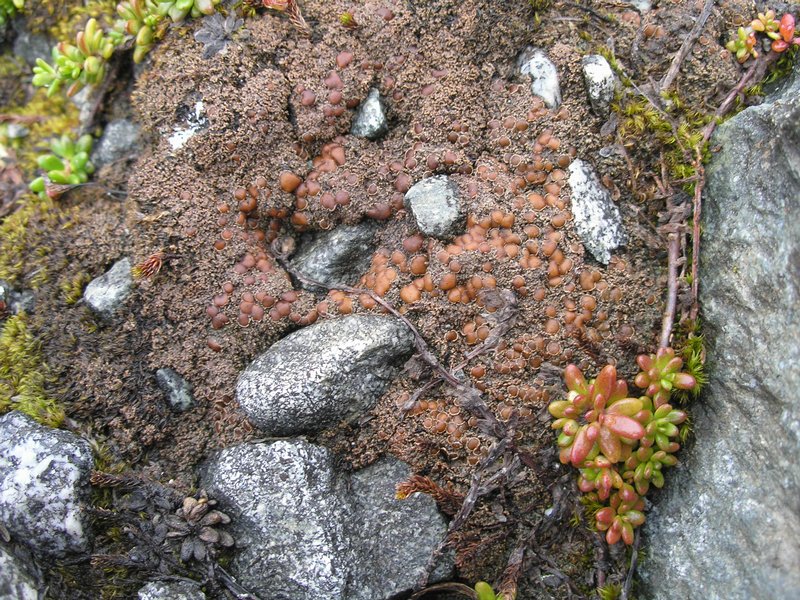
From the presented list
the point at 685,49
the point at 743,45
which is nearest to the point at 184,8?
the point at 685,49

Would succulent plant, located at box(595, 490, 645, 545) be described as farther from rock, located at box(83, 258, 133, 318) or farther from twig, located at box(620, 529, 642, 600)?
rock, located at box(83, 258, 133, 318)

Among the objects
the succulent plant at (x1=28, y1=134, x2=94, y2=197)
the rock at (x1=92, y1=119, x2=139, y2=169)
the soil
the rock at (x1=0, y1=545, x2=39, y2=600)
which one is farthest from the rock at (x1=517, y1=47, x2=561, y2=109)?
the rock at (x1=0, y1=545, x2=39, y2=600)

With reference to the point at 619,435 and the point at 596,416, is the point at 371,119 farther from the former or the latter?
the point at 619,435

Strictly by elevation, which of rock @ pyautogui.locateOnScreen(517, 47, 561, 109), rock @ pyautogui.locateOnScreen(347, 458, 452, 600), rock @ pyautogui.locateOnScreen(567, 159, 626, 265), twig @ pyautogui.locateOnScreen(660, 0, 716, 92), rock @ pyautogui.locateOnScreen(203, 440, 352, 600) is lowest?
rock @ pyautogui.locateOnScreen(347, 458, 452, 600)

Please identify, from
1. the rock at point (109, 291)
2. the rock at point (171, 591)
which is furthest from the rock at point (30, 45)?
the rock at point (171, 591)

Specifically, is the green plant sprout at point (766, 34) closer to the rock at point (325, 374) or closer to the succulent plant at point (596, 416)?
the succulent plant at point (596, 416)
